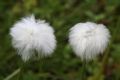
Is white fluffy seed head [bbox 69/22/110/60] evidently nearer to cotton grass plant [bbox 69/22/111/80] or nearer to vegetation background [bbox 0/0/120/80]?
cotton grass plant [bbox 69/22/111/80]

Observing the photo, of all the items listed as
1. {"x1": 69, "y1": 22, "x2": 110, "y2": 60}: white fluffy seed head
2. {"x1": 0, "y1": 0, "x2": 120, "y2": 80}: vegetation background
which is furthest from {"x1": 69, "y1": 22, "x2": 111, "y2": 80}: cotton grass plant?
{"x1": 0, "y1": 0, "x2": 120, "y2": 80}: vegetation background

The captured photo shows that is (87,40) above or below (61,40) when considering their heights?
below

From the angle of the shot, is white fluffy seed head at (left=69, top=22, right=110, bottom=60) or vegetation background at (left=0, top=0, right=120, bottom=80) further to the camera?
vegetation background at (left=0, top=0, right=120, bottom=80)

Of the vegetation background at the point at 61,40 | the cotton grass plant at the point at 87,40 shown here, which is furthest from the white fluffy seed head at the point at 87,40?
the vegetation background at the point at 61,40

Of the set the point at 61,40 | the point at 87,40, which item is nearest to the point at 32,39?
the point at 87,40

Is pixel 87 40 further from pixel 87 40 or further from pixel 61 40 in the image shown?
pixel 61 40

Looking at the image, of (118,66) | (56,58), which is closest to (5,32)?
(56,58)

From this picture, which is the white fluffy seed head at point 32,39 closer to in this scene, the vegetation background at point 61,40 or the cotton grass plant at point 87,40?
the cotton grass plant at point 87,40
